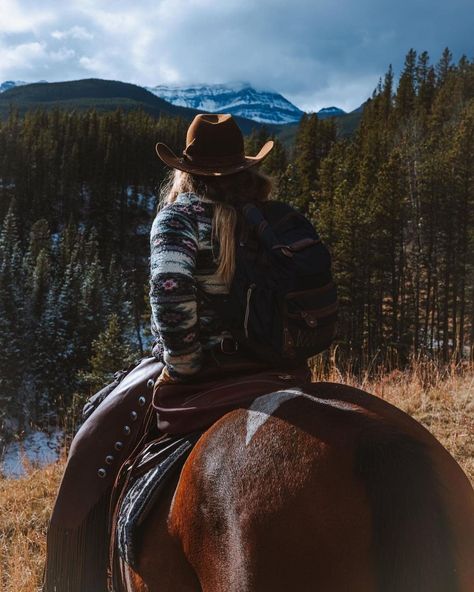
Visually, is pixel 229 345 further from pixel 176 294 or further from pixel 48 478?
pixel 48 478

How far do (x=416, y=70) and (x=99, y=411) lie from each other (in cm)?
10429

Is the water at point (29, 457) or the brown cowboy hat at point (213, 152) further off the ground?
the brown cowboy hat at point (213, 152)

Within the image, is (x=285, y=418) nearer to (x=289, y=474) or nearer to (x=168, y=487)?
(x=289, y=474)

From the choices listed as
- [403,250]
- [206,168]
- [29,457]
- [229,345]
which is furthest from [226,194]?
[403,250]

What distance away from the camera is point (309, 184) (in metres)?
59.1

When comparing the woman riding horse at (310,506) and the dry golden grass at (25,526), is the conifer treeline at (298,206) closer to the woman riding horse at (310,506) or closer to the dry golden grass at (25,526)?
the woman riding horse at (310,506)

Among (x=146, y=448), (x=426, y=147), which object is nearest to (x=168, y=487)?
(x=146, y=448)

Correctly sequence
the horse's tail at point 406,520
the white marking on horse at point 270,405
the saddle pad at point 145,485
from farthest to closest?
the saddle pad at point 145,485, the white marking on horse at point 270,405, the horse's tail at point 406,520

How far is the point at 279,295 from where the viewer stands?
2.19 m

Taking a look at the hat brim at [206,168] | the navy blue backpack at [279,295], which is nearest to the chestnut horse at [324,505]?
the navy blue backpack at [279,295]

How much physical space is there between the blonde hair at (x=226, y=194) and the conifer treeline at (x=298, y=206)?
6.5 inches

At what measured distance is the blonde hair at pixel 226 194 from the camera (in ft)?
7.35

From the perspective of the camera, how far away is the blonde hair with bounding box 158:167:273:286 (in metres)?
2.24

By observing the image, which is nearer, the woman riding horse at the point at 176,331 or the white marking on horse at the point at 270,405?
the white marking on horse at the point at 270,405
